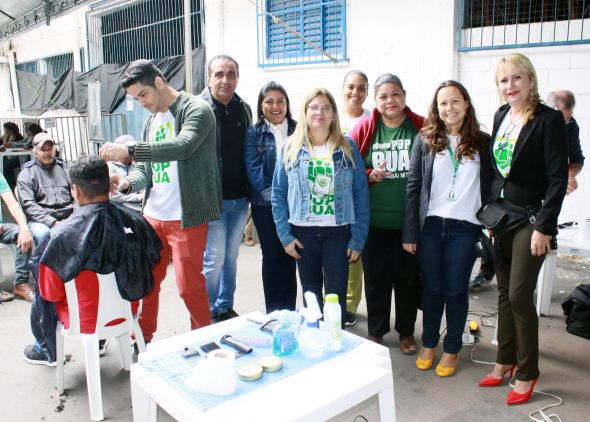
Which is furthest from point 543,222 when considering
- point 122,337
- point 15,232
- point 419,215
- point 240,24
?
point 240,24

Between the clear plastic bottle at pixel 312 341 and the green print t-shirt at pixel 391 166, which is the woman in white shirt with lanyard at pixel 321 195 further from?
the clear plastic bottle at pixel 312 341

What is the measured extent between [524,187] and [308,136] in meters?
1.01

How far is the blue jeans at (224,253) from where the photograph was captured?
2896mm

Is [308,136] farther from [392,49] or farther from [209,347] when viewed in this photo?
[392,49]

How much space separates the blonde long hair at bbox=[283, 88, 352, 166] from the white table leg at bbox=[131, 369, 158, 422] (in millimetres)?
1270

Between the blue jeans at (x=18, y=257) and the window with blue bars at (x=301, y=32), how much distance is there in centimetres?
339

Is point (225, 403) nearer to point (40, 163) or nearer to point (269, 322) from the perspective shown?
point (269, 322)

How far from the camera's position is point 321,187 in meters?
2.38

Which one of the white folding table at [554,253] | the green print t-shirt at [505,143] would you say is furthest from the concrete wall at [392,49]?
the green print t-shirt at [505,143]

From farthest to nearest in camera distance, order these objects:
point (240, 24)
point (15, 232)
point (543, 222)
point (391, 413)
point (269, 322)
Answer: point (240, 24)
point (15, 232)
point (543, 222)
point (269, 322)
point (391, 413)

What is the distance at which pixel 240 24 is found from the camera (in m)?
6.53

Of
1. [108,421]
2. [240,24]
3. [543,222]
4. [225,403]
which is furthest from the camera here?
[240,24]

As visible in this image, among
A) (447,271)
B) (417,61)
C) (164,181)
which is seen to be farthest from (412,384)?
(417,61)

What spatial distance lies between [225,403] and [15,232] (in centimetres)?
307
